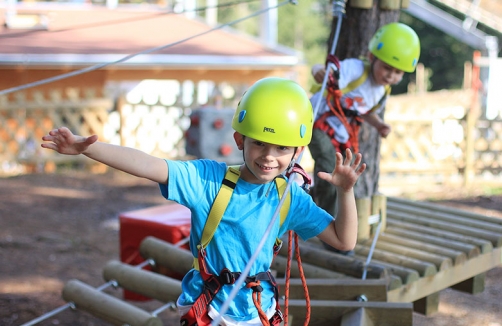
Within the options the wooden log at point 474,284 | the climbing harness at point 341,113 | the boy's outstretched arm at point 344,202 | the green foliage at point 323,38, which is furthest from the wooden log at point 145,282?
the green foliage at point 323,38

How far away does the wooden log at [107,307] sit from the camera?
3.71m

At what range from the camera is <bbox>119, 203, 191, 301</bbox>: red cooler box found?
498cm

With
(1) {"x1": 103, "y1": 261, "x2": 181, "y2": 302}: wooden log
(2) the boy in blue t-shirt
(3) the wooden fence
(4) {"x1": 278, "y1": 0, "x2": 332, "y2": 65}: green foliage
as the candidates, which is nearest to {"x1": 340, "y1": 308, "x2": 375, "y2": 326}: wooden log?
(2) the boy in blue t-shirt

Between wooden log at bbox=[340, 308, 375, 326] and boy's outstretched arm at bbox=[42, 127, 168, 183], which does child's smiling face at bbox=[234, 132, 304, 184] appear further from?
wooden log at bbox=[340, 308, 375, 326]

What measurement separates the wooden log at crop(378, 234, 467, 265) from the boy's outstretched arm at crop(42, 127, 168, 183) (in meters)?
2.56

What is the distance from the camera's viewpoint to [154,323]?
3.67 m

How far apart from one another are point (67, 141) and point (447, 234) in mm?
3333

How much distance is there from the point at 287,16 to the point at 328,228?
34983 mm

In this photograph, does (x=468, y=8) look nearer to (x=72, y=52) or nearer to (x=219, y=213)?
(x=72, y=52)

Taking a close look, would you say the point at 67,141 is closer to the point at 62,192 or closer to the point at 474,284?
the point at 474,284

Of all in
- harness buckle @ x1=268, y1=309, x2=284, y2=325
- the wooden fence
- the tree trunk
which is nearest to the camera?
harness buckle @ x1=268, y1=309, x2=284, y2=325

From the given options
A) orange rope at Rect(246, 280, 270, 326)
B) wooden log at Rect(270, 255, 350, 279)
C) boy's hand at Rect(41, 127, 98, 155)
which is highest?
boy's hand at Rect(41, 127, 98, 155)

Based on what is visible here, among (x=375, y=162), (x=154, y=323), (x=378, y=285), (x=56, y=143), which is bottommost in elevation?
(x=154, y=323)

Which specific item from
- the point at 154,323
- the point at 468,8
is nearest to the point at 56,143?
the point at 154,323
